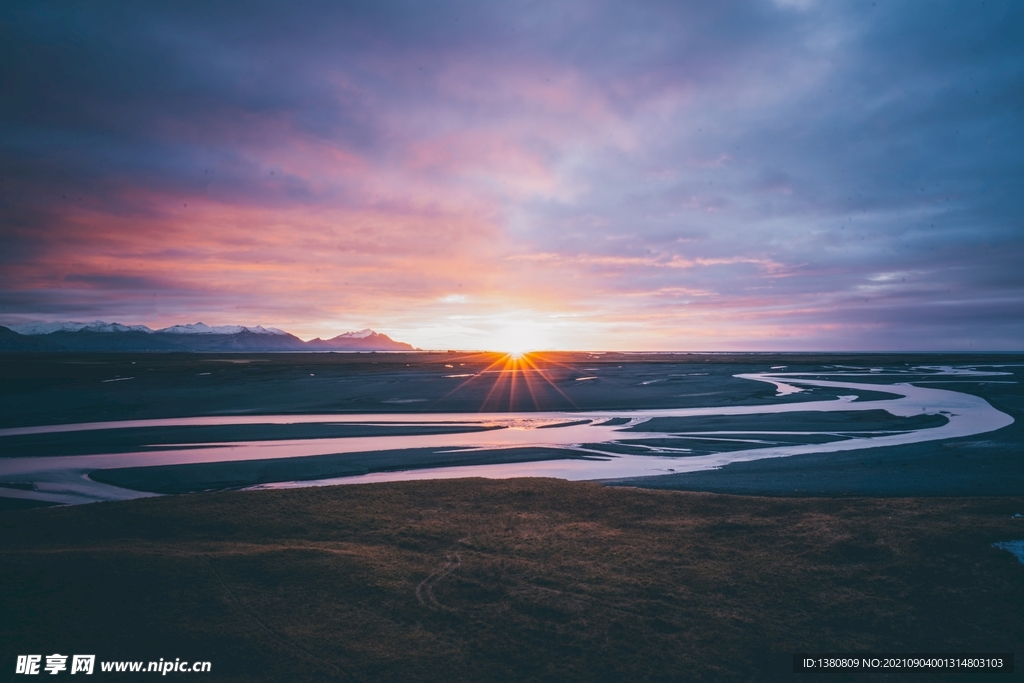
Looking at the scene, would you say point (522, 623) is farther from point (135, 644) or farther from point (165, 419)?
point (165, 419)

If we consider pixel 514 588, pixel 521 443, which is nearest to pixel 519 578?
pixel 514 588

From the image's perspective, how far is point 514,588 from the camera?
824 centimetres

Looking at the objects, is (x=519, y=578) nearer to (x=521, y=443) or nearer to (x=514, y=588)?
(x=514, y=588)

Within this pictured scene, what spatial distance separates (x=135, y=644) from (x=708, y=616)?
744 centimetres

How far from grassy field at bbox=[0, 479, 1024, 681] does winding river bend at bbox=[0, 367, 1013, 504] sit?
5850 millimetres

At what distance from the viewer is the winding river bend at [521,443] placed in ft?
57.0

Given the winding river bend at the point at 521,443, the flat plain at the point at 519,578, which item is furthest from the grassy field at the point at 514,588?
the winding river bend at the point at 521,443

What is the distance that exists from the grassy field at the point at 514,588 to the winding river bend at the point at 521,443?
5850 millimetres

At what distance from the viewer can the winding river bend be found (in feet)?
57.0

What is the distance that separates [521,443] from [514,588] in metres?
15.8

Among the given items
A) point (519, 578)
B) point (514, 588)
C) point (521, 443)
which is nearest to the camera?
point (514, 588)

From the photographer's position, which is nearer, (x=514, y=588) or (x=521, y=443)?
(x=514, y=588)

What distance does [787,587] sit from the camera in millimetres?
8141

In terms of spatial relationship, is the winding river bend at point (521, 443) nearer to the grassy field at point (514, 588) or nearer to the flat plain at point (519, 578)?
the flat plain at point (519, 578)
